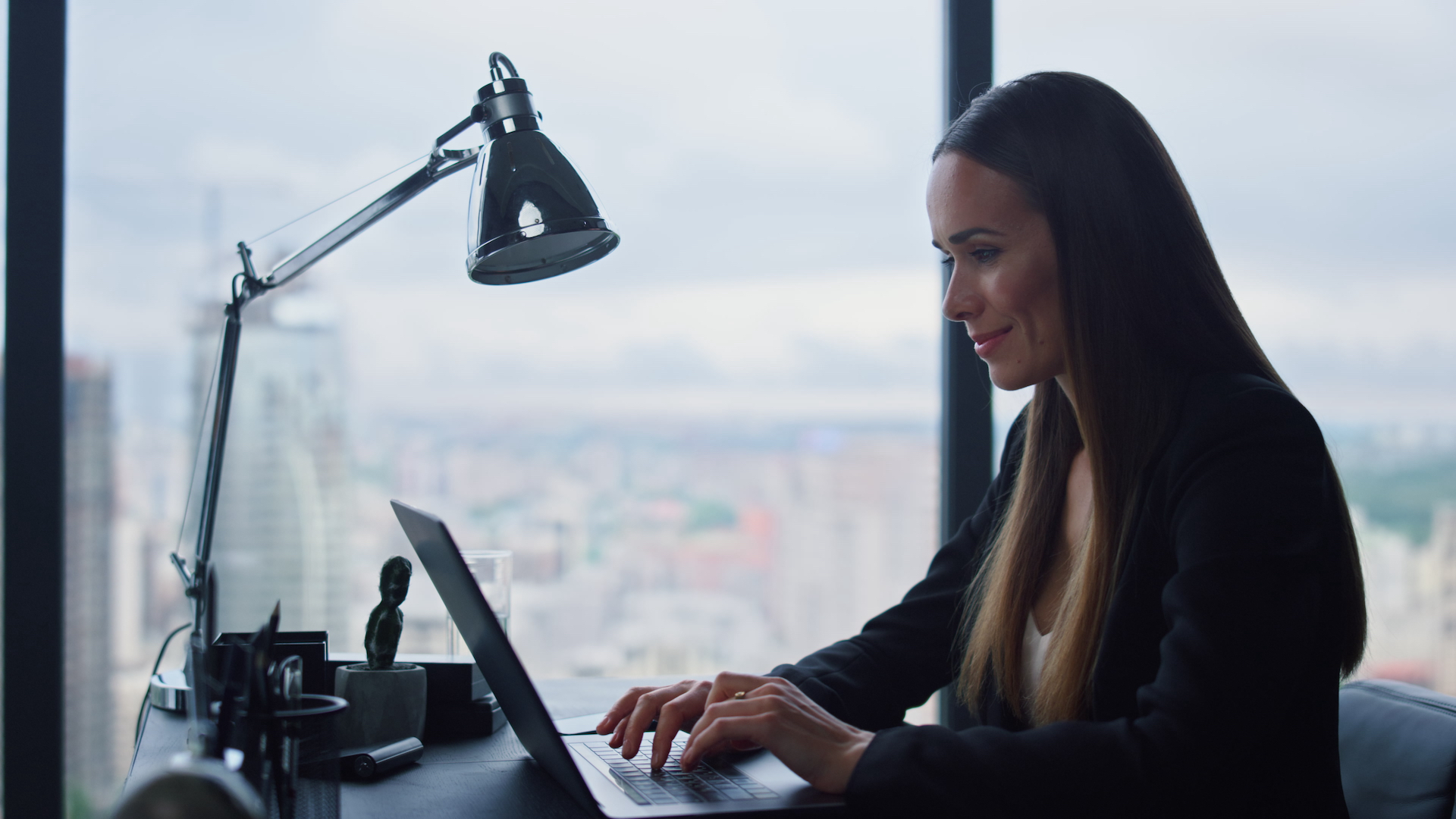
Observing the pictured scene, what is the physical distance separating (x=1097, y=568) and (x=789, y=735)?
400 mm

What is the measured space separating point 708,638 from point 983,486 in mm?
590

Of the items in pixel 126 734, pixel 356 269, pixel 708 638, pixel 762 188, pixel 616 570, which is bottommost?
pixel 126 734

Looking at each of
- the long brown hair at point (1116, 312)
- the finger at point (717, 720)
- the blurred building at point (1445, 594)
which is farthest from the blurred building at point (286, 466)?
the blurred building at point (1445, 594)

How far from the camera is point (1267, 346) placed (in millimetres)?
1933

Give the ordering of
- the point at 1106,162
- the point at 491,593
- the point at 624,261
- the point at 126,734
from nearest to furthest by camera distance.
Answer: the point at 1106,162 → the point at 491,593 → the point at 126,734 → the point at 624,261

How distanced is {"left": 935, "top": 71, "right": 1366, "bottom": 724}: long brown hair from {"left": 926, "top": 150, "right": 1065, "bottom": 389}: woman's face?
0.03 m

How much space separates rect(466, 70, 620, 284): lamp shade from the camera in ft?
3.64

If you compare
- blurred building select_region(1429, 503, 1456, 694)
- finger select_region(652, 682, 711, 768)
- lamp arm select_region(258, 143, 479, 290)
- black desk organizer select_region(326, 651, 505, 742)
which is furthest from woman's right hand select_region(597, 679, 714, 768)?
blurred building select_region(1429, 503, 1456, 694)

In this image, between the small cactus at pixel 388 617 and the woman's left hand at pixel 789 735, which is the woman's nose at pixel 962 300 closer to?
the woman's left hand at pixel 789 735

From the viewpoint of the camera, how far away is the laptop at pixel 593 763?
780 millimetres

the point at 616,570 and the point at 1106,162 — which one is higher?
the point at 1106,162

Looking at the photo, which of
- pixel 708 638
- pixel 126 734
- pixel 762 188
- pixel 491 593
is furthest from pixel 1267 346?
pixel 126 734

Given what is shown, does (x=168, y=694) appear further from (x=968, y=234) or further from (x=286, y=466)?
(x=968, y=234)

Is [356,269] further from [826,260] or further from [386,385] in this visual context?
[826,260]
